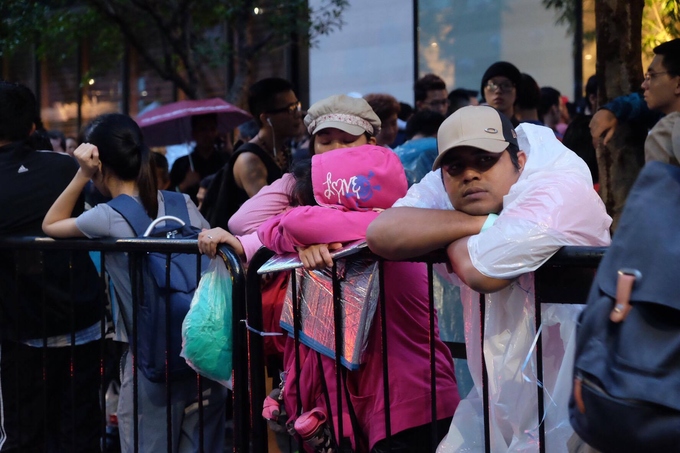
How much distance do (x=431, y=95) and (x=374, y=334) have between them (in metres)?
5.08

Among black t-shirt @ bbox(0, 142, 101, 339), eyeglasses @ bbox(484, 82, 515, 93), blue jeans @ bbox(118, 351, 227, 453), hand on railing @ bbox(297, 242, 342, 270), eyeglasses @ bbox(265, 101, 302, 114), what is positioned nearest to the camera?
hand on railing @ bbox(297, 242, 342, 270)

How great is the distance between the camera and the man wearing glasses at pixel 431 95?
8.21 meters

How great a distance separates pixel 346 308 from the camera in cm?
344

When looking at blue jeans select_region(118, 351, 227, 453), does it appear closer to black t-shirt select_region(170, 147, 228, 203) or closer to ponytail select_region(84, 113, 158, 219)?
ponytail select_region(84, 113, 158, 219)

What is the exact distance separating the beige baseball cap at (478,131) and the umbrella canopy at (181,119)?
21.9 feet

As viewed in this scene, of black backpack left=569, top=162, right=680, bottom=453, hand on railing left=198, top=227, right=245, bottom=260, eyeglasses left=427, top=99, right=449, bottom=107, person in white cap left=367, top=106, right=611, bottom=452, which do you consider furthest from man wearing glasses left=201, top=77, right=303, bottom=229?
black backpack left=569, top=162, right=680, bottom=453

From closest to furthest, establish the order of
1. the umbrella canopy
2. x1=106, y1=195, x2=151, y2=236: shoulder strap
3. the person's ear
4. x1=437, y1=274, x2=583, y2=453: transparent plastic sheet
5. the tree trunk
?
x1=437, y1=274, x2=583, y2=453: transparent plastic sheet < the person's ear < x1=106, y1=195, x2=151, y2=236: shoulder strap < the tree trunk < the umbrella canopy

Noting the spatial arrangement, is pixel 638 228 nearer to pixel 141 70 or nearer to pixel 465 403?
pixel 465 403

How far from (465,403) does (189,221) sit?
2.07 m

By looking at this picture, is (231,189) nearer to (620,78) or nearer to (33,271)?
(33,271)

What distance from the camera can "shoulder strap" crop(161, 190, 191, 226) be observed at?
4652 mm

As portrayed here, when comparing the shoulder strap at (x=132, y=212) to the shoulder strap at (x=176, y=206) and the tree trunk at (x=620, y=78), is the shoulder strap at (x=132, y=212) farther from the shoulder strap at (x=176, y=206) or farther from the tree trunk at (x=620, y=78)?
the tree trunk at (x=620, y=78)

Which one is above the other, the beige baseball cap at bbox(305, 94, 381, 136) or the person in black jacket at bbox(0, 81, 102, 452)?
the beige baseball cap at bbox(305, 94, 381, 136)

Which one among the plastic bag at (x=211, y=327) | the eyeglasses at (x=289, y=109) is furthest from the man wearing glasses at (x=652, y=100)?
the plastic bag at (x=211, y=327)
